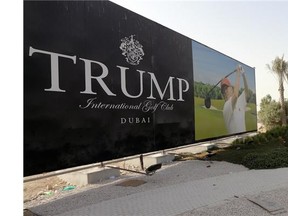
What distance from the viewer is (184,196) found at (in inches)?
238

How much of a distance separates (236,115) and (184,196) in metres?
11.1

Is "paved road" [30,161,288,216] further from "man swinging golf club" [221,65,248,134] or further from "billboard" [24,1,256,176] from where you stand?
"man swinging golf club" [221,65,248,134]

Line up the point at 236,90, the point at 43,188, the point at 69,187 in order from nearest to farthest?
the point at 69,187, the point at 43,188, the point at 236,90

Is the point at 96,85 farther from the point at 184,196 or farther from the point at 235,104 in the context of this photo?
the point at 235,104

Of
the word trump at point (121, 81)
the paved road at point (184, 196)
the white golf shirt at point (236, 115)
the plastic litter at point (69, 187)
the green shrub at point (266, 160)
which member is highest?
the word trump at point (121, 81)

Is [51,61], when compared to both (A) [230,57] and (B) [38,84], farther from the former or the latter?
(A) [230,57]

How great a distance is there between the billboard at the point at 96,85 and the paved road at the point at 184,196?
3.19 ft

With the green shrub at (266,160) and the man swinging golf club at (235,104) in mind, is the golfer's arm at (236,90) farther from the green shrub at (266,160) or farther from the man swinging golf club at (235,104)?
the green shrub at (266,160)

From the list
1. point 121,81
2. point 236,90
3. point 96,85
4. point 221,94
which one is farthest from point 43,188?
point 236,90

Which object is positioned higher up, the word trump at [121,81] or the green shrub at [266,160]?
the word trump at [121,81]

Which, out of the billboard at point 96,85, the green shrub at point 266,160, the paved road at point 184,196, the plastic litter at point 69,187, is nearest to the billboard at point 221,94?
the billboard at point 96,85

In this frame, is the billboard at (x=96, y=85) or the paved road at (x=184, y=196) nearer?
the paved road at (x=184, y=196)

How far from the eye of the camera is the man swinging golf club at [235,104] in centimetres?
1504
